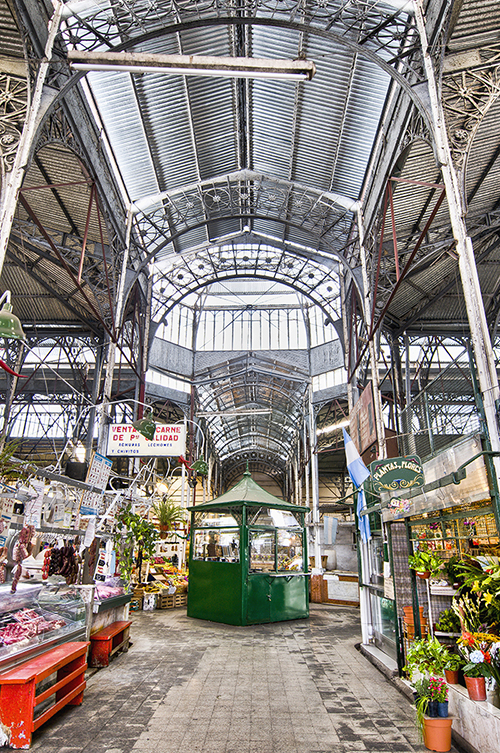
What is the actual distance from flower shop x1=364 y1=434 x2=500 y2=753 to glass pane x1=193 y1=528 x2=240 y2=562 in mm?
5918

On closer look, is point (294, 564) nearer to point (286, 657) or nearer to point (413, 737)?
point (286, 657)

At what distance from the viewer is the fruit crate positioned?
15633 millimetres

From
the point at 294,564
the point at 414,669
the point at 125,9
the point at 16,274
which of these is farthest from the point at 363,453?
Answer: the point at 16,274

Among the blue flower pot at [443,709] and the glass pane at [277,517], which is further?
the glass pane at [277,517]

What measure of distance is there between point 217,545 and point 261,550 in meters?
1.46

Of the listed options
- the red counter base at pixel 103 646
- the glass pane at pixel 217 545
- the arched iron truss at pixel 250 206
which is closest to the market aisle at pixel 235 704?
the red counter base at pixel 103 646

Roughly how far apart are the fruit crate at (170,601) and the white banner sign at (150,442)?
734 centimetres

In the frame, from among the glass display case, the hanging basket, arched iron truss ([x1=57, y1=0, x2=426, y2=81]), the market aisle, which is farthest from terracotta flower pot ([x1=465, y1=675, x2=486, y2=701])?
arched iron truss ([x1=57, y1=0, x2=426, y2=81])

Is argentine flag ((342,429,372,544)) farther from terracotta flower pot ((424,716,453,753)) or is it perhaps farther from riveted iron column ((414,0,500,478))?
terracotta flower pot ((424,716,453,753))

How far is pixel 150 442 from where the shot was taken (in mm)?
10852

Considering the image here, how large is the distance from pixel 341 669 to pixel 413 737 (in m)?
3.22

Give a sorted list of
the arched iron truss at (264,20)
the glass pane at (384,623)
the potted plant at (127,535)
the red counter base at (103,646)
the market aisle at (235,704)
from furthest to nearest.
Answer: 1. the potted plant at (127,535)
2. the arched iron truss at (264,20)
3. the glass pane at (384,623)
4. the red counter base at (103,646)
5. the market aisle at (235,704)

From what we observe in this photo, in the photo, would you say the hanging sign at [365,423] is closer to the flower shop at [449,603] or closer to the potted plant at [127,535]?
the flower shop at [449,603]

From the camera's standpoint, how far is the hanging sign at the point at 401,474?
21.3 feet
